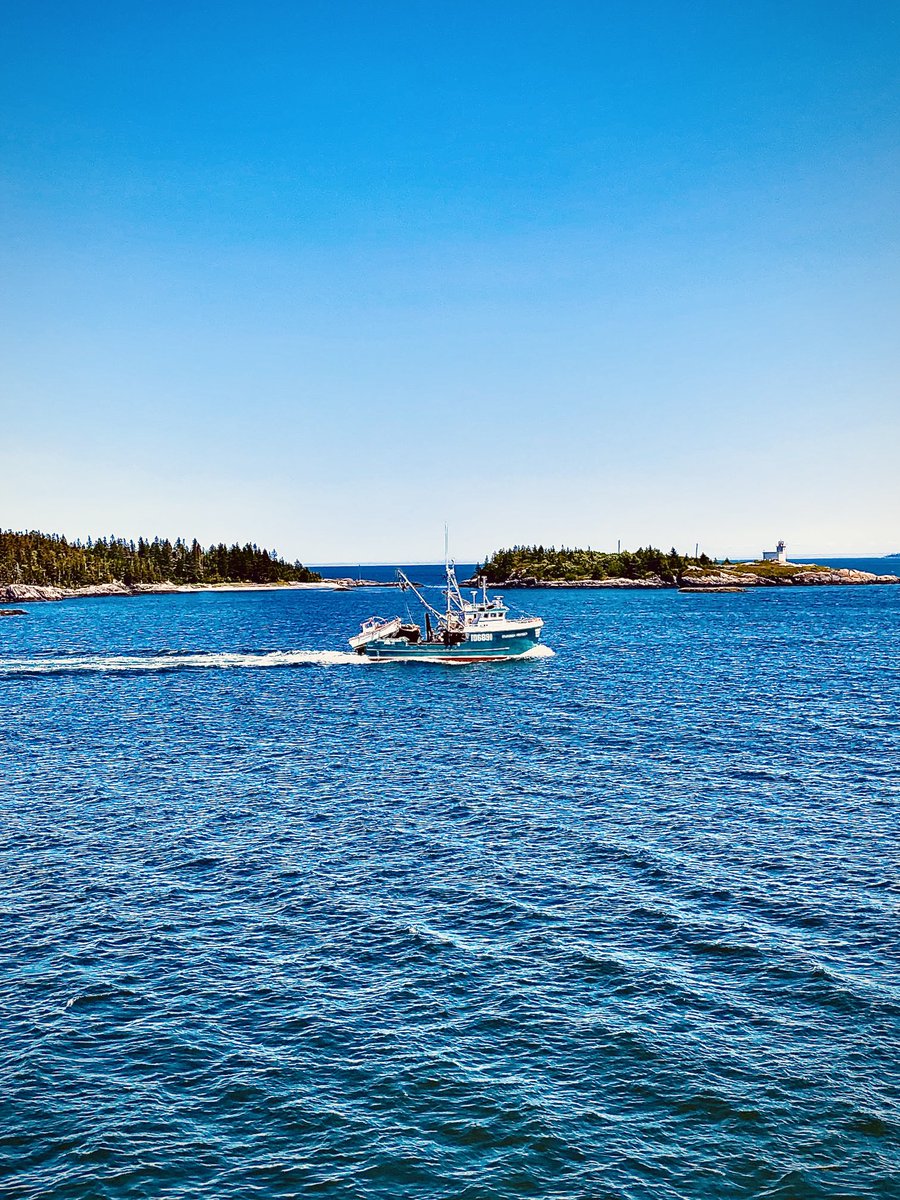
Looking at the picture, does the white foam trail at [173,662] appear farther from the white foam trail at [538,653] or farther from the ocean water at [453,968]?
the ocean water at [453,968]

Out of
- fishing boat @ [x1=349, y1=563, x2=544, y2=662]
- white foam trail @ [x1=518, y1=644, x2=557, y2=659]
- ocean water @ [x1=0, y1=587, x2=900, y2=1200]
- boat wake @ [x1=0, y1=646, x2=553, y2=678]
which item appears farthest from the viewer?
white foam trail @ [x1=518, y1=644, x2=557, y2=659]

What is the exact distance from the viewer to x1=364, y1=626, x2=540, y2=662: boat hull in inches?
4386

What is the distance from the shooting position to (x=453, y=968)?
25672mm

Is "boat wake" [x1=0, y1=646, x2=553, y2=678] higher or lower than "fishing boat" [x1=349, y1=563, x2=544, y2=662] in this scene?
lower

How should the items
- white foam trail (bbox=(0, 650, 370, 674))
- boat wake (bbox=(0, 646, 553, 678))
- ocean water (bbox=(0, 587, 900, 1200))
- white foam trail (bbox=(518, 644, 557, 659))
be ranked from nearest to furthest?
ocean water (bbox=(0, 587, 900, 1200))
boat wake (bbox=(0, 646, 553, 678))
white foam trail (bbox=(0, 650, 370, 674))
white foam trail (bbox=(518, 644, 557, 659))

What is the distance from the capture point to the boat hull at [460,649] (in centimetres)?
11140

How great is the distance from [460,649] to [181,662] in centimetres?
3604

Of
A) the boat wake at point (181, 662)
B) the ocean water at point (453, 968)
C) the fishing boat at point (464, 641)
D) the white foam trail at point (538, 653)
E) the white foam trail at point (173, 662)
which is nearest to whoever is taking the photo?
the ocean water at point (453, 968)

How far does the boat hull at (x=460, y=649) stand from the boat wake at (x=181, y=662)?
114 centimetres

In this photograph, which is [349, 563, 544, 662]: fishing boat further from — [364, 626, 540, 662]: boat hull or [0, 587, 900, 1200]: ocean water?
[0, 587, 900, 1200]: ocean water

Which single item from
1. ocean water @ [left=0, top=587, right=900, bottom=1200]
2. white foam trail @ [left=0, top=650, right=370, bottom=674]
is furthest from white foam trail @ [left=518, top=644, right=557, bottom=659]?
ocean water @ [left=0, top=587, right=900, bottom=1200]

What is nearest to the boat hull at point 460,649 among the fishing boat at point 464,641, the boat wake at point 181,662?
the fishing boat at point 464,641

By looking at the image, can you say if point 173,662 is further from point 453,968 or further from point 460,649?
point 453,968

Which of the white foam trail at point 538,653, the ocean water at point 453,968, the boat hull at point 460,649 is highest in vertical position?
the boat hull at point 460,649
